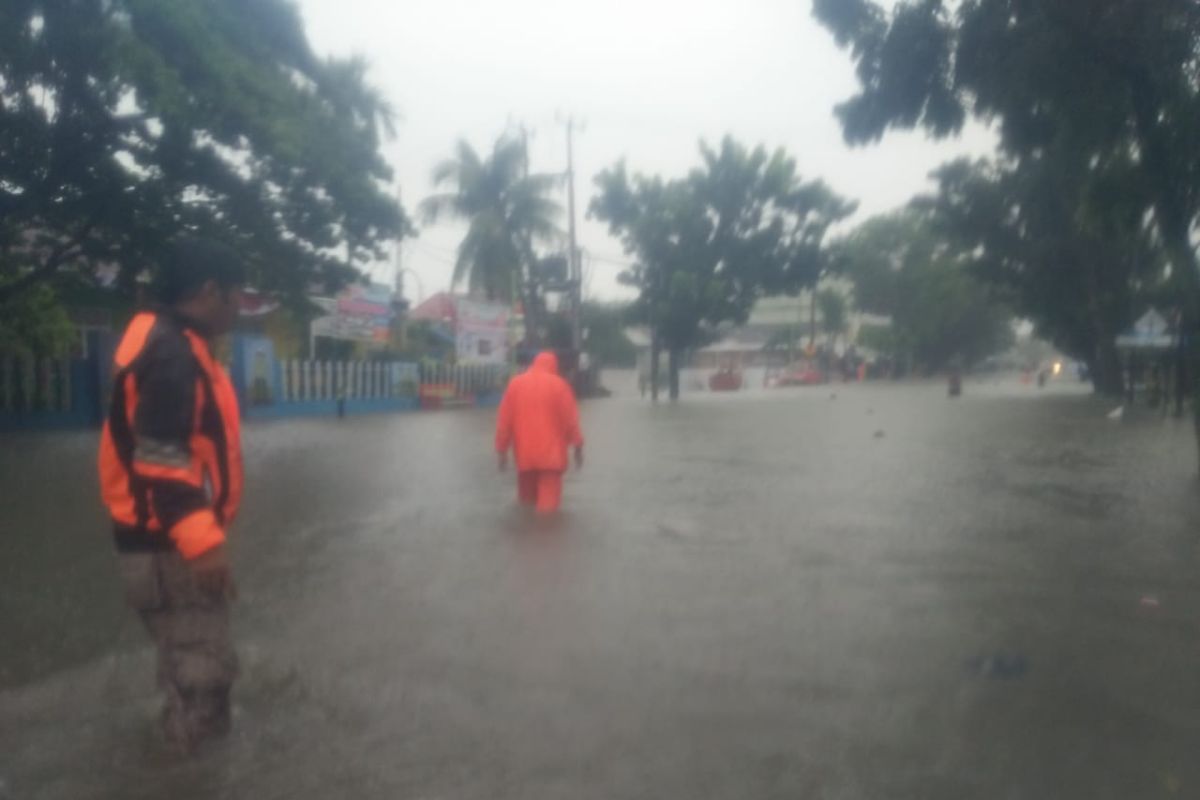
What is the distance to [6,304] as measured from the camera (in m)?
19.9

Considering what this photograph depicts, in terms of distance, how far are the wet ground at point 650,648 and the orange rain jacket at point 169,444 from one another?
772mm

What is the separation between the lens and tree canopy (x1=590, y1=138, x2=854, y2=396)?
151ft

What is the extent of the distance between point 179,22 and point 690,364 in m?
72.9

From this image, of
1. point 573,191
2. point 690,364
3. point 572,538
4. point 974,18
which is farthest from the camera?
point 690,364

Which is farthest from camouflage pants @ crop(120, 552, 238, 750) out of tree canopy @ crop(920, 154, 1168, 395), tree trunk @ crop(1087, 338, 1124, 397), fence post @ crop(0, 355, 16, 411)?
tree trunk @ crop(1087, 338, 1124, 397)

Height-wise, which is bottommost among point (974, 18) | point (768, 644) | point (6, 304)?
point (768, 644)

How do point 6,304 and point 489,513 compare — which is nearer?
point 489,513

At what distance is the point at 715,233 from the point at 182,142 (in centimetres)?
3236

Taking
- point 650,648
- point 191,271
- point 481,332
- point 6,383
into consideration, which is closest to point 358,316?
point 481,332

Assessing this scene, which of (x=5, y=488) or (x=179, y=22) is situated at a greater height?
(x=179, y=22)

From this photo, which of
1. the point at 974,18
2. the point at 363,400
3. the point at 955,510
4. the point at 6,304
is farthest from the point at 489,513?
the point at 363,400

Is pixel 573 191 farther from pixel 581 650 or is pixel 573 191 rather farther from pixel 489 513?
pixel 581 650

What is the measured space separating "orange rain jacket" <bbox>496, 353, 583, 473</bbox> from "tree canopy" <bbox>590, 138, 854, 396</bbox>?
36208 mm

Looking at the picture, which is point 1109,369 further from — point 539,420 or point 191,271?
point 191,271
